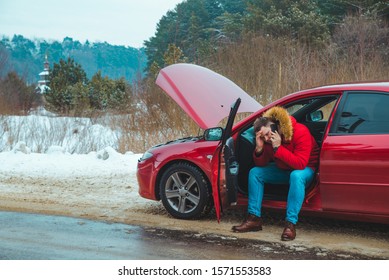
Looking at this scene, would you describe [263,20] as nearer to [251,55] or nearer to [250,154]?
[251,55]

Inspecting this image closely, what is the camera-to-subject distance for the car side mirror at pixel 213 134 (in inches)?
256

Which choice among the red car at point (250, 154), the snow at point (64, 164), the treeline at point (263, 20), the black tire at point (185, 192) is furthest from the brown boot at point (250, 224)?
the treeline at point (263, 20)

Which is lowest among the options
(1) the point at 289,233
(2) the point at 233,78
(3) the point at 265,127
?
(1) the point at 289,233

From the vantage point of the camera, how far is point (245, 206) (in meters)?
6.50

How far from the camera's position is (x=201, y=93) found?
267 inches

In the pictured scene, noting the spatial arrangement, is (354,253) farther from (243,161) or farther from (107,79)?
(107,79)

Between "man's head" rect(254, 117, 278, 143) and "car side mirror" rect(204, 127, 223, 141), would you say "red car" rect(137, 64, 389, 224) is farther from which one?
"man's head" rect(254, 117, 278, 143)

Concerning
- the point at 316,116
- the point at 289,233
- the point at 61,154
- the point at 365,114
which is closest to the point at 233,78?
the point at 61,154

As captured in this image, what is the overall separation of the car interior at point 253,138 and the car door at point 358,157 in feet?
0.98

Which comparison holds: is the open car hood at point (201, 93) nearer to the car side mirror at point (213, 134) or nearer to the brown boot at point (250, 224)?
the car side mirror at point (213, 134)

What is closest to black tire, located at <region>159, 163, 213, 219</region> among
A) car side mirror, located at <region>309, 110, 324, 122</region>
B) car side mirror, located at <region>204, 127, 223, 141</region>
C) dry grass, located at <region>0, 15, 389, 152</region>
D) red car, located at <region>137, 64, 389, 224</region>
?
red car, located at <region>137, 64, 389, 224</region>

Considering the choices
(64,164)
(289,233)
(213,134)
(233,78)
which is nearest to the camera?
(289,233)

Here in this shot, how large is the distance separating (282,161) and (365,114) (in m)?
0.99

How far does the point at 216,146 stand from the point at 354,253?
2002 millimetres
